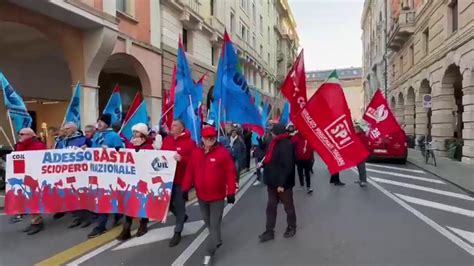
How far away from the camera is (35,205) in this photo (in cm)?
630

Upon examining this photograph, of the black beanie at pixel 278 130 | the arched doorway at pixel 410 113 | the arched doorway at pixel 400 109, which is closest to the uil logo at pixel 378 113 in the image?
the black beanie at pixel 278 130

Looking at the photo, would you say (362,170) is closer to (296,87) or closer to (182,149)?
(296,87)

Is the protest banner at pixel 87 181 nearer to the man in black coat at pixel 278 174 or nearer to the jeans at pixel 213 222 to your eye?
the jeans at pixel 213 222

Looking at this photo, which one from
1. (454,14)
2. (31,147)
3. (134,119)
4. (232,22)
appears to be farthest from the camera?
(232,22)

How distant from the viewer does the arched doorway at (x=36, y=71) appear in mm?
14148

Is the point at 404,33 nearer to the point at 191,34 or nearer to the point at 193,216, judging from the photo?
the point at 191,34

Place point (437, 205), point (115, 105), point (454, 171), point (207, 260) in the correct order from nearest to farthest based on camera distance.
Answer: point (207, 260), point (437, 205), point (115, 105), point (454, 171)

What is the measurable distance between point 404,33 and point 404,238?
970 inches

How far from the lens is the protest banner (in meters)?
5.77

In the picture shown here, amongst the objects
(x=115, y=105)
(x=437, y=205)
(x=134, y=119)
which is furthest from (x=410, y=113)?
(x=134, y=119)

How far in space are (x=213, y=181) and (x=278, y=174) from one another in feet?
3.91

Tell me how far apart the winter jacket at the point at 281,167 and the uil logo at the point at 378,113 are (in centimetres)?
960

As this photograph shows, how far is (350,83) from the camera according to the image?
3922 inches

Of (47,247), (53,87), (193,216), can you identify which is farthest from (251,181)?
(53,87)
